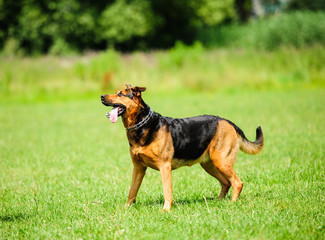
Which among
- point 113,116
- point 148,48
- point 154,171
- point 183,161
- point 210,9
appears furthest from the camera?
point 210,9

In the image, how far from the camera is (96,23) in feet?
107

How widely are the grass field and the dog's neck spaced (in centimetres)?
102

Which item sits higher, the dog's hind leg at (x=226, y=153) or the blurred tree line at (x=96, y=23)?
the blurred tree line at (x=96, y=23)

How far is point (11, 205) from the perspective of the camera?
5.03m

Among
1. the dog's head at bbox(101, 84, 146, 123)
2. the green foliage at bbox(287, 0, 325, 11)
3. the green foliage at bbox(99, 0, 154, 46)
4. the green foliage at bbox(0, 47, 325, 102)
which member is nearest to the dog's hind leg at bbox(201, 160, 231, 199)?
the dog's head at bbox(101, 84, 146, 123)

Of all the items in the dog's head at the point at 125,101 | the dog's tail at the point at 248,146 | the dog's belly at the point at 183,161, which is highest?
the dog's head at the point at 125,101

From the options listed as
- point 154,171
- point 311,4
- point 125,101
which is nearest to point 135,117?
point 125,101

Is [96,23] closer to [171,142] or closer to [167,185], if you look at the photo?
[171,142]

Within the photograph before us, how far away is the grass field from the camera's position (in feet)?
13.4

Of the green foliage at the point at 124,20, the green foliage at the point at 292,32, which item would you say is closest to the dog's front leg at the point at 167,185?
the green foliage at the point at 292,32

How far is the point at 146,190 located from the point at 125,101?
1.69 meters

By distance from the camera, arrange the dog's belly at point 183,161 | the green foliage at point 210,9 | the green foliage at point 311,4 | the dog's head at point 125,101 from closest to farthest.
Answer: the dog's head at point 125,101, the dog's belly at point 183,161, the green foliage at point 210,9, the green foliage at point 311,4

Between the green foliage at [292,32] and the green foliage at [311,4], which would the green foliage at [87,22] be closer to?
the green foliage at [292,32]

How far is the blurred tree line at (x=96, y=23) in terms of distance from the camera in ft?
103
